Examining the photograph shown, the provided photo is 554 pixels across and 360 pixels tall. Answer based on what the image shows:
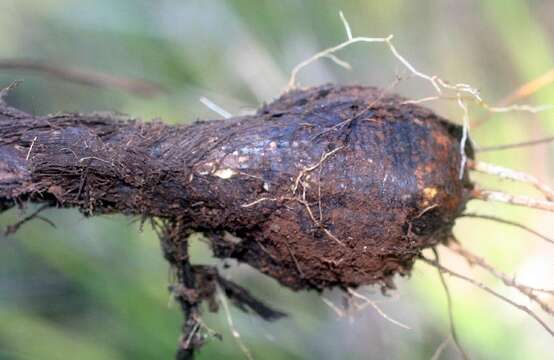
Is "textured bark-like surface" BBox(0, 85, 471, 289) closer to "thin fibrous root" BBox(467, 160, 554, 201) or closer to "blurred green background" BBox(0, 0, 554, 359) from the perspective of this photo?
"thin fibrous root" BBox(467, 160, 554, 201)

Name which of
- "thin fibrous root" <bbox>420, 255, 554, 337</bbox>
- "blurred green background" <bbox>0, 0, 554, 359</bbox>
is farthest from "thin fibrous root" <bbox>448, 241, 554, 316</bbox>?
"blurred green background" <bbox>0, 0, 554, 359</bbox>

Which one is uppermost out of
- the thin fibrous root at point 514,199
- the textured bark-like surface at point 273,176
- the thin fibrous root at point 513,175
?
the thin fibrous root at point 513,175

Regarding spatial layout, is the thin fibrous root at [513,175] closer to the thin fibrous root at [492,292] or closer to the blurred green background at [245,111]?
the thin fibrous root at [492,292]

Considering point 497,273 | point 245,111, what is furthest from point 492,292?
point 245,111

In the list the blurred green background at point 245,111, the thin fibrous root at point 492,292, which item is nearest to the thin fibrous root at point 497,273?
the thin fibrous root at point 492,292

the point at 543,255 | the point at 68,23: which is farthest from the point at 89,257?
the point at 543,255

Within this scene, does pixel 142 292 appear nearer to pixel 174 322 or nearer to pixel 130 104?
pixel 174 322

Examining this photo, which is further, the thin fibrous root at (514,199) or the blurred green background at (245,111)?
the blurred green background at (245,111)
